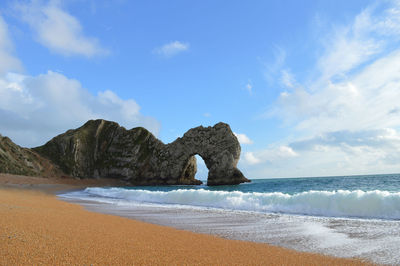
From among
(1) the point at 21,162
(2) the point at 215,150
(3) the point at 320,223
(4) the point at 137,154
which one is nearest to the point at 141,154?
(4) the point at 137,154

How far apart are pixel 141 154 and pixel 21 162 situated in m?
26.8

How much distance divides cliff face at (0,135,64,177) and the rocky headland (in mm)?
289

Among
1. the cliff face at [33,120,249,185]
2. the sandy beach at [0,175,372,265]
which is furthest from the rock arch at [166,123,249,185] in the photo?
the sandy beach at [0,175,372,265]

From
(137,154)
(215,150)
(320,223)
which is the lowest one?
(320,223)

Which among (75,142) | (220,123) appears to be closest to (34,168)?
(75,142)

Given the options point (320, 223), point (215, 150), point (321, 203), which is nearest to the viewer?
point (320, 223)

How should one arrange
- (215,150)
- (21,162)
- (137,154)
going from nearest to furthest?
(21,162)
(215,150)
(137,154)

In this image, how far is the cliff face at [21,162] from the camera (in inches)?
1843

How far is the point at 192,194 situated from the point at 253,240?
34.6ft

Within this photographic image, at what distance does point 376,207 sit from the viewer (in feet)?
29.2

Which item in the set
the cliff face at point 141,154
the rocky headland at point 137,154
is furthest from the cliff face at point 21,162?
the cliff face at point 141,154

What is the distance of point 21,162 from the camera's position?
53.4m

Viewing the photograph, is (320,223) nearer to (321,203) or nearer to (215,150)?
(321,203)

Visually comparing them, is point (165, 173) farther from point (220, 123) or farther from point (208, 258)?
point (208, 258)
